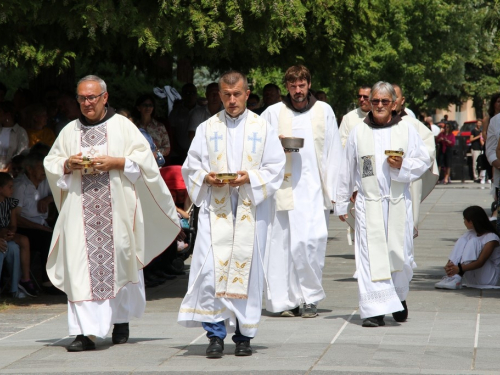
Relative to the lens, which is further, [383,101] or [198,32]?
[198,32]

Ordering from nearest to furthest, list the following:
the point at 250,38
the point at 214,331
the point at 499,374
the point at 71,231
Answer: the point at 499,374 → the point at 214,331 → the point at 71,231 → the point at 250,38

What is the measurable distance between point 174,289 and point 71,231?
3.41 meters

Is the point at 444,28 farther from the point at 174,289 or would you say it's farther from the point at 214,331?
the point at 214,331

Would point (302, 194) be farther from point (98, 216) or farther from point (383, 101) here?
point (98, 216)

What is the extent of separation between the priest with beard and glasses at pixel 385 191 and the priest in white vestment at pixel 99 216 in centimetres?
180

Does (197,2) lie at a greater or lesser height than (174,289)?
greater

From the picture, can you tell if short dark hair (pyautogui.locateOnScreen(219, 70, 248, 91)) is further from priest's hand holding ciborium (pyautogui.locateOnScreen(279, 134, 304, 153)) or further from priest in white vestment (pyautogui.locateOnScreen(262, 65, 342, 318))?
priest in white vestment (pyautogui.locateOnScreen(262, 65, 342, 318))

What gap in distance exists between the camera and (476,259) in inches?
422

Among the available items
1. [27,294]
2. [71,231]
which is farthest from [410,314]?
[27,294]

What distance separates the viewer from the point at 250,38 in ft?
33.9

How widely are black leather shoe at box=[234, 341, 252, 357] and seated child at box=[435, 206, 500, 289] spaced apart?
4043 mm

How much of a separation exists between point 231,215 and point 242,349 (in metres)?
0.91

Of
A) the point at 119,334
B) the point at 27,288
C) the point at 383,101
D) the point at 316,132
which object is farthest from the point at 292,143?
→ the point at 27,288

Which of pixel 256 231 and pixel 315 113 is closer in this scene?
pixel 256 231
